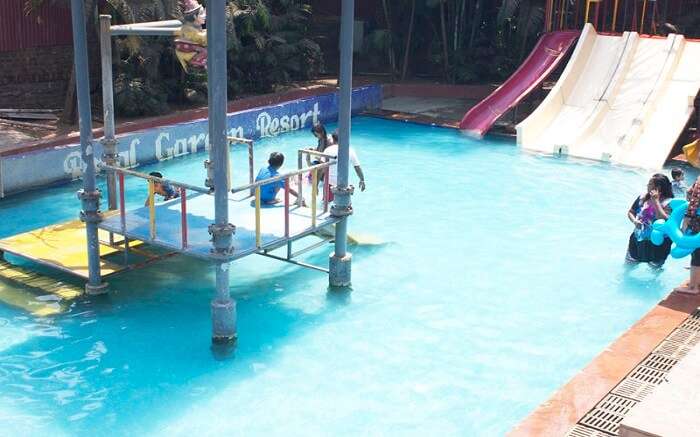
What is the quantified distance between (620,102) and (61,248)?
12.9 meters

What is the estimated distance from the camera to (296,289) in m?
10.7

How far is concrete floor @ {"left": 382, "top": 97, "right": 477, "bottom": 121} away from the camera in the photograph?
73.9ft

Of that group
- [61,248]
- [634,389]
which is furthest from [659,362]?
[61,248]

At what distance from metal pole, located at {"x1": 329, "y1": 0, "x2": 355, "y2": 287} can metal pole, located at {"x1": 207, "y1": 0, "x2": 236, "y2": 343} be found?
1801mm

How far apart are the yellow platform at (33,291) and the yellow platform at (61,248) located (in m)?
0.27

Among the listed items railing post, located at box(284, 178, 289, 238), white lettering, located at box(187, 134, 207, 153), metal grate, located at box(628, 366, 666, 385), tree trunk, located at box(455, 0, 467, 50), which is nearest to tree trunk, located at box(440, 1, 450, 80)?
tree trunk, located at box(455, 0, 467, 50)

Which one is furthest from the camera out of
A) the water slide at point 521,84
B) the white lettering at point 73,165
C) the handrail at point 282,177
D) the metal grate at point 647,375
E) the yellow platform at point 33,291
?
the water slide at point 521,84

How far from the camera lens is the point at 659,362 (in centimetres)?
812

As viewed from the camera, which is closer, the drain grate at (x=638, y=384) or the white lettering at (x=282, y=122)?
the drain grate at (x=638, y=384)

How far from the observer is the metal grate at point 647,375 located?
7.77 metres

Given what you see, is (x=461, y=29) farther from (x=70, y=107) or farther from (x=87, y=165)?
(x=87, y=165)

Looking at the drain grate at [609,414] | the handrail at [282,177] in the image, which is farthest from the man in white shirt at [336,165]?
the drain grate at [609,414]

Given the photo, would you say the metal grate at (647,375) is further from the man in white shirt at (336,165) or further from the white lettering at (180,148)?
the white lettering at (180,148)

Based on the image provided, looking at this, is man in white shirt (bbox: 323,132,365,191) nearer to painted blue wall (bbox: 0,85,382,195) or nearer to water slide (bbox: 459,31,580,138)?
painted blue wall (bbox: 0,85,382,195)
